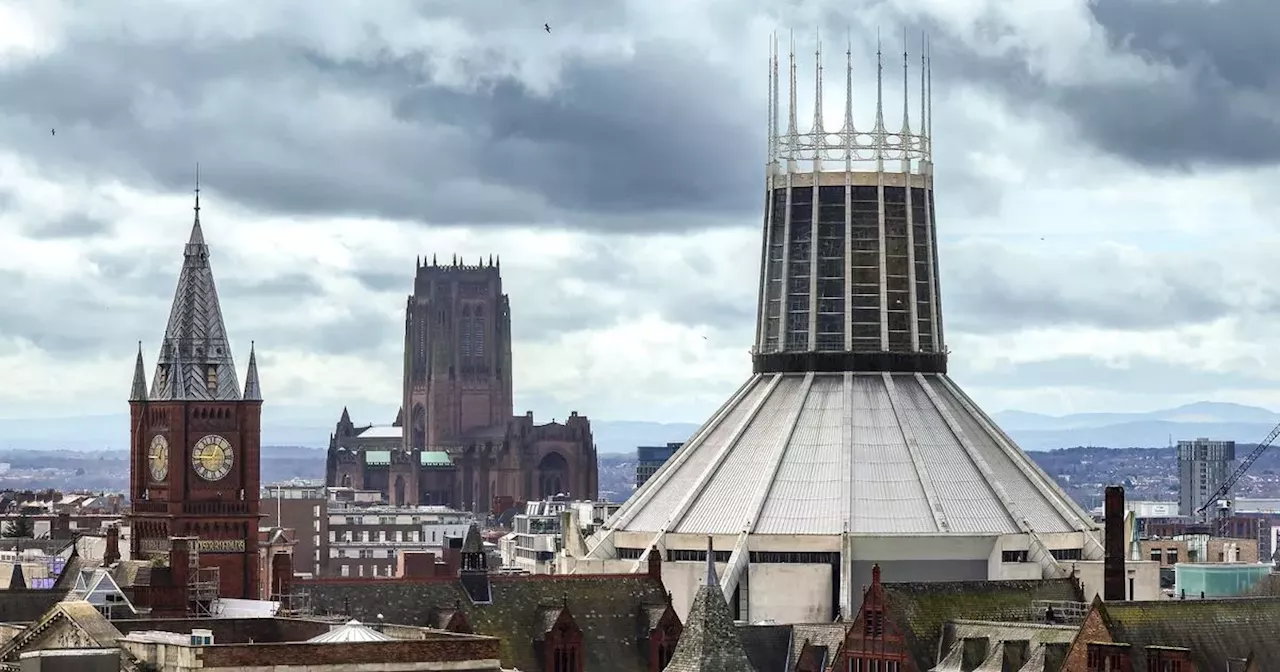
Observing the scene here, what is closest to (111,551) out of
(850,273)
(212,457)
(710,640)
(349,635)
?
(212,457)

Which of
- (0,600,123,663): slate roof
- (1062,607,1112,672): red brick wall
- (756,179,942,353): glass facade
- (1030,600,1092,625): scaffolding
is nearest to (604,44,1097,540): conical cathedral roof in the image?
(756,179,942,353): glass facade

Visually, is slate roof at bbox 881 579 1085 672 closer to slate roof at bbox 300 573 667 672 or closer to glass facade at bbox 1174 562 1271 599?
slate roof at bbox 300 573 667 672

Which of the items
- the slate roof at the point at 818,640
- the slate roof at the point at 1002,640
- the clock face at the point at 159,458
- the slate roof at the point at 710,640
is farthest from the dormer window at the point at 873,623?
the clock face at the point at 159,458

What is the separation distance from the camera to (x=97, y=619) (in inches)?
3937

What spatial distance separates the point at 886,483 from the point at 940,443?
4.45 metres

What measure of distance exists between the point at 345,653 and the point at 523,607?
126 ft

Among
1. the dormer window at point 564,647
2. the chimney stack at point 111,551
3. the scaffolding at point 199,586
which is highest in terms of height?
the chimney stack at point 111,551

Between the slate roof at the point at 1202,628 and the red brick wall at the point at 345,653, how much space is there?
2697 cm

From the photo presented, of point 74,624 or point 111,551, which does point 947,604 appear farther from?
point 111,551

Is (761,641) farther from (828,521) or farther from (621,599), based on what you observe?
(828,521)

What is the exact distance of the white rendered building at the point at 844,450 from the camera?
151m

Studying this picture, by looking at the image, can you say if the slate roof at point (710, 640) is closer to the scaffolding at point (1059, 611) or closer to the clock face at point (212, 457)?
the scaffolding at point (1059, 611)

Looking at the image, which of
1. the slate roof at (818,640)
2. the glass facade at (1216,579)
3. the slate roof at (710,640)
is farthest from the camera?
the glass facade at (1216,579)

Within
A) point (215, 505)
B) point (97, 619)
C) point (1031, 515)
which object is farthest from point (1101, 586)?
point (97, 619)
